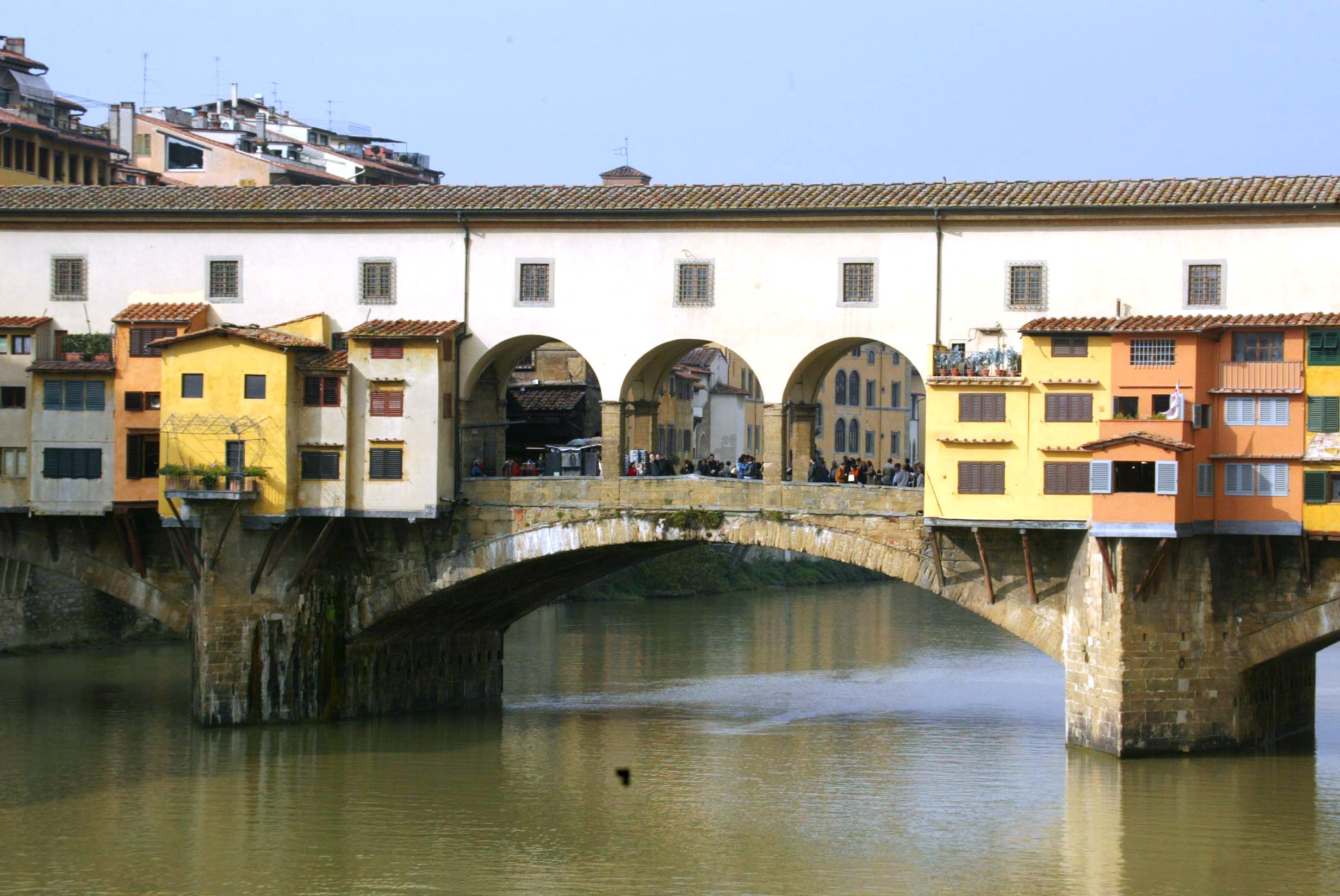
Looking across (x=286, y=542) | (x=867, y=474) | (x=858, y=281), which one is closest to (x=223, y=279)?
(x=286, y=542)

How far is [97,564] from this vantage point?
37969 millimetres

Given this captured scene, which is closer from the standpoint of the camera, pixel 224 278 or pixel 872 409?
pixel 224 278

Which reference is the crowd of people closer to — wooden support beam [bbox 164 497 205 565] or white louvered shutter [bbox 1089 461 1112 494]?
white louvered shutter [bbox 1089 461 1112 494]

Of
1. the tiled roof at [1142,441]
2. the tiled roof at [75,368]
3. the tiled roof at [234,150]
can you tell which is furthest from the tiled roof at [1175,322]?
the tiled roof at [234,150]

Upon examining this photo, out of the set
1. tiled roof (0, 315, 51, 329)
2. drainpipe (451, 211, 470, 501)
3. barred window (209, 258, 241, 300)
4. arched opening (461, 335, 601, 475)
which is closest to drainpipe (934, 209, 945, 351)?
arched opening (461, 335, 601, 475)

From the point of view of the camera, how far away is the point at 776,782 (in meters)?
31.6

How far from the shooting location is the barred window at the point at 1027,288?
33000 millimetres

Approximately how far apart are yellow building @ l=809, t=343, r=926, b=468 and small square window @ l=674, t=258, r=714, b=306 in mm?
34551

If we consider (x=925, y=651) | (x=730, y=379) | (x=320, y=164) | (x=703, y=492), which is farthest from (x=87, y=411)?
(x=730, y=379)

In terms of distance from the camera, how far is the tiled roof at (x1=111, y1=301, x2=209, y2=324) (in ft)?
118

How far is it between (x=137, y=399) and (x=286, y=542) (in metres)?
3.67

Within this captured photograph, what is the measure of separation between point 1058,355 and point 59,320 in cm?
1750

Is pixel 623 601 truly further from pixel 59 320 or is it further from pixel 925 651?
pixel 59 320

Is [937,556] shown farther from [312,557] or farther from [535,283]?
[312,557]
